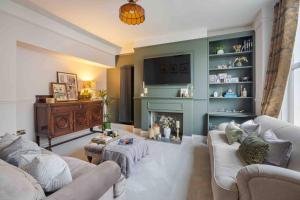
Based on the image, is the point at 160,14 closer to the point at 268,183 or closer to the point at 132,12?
the point at 132,12

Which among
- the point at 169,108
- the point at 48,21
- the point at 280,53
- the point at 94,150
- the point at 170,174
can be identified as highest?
the point at 48,21

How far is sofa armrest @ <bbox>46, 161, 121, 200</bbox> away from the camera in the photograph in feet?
2.77

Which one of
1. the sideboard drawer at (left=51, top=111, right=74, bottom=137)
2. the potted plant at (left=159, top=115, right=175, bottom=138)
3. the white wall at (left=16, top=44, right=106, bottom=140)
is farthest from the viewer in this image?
the potted plant at (left=159, top=115, right=175, bottom=138)

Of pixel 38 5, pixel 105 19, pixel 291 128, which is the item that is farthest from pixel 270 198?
pixel 38 5

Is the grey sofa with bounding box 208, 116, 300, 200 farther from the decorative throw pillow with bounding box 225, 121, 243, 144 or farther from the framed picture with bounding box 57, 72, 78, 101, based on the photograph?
the framed picture with bounding box 57, 72, 78, 101

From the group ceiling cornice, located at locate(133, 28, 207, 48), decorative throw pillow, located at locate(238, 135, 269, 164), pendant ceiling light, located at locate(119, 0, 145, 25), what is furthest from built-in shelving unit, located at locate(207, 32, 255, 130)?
pendant ceiling light, located at locate(119, 0, 145, 25)

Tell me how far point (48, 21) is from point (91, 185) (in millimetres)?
3450

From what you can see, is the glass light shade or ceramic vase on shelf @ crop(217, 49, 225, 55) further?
the glass light shade

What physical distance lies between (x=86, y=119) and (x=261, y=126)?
381cm

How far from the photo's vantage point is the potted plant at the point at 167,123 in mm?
3904

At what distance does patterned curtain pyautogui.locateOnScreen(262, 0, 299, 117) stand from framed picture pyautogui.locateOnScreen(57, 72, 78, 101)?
447 cm

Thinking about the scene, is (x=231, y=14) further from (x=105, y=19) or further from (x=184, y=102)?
(x=105, y=19)

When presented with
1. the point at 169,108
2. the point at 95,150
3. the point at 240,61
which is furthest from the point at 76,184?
the point at 240,61

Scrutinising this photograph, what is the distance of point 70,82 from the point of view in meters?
4.17
